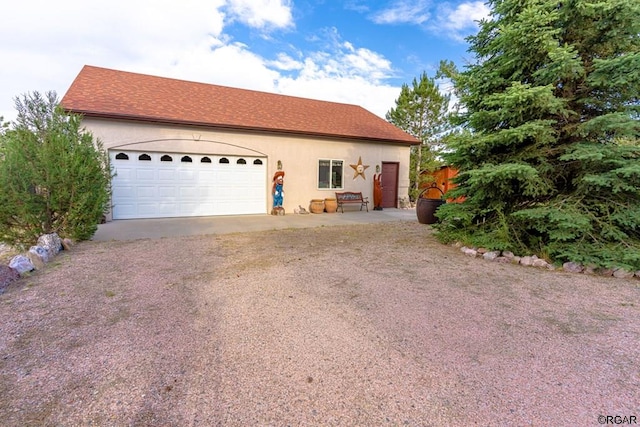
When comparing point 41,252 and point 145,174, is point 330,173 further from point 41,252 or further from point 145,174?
point 41,252

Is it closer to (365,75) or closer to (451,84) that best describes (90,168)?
(451,84)

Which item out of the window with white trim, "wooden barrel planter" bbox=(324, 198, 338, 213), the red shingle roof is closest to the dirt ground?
the red shingle roof

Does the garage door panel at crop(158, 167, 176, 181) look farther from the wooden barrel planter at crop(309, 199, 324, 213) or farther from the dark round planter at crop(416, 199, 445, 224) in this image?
the dark round planter at crop(416, 199, 445, 224)

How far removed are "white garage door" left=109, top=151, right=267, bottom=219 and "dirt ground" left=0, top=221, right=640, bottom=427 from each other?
512 cm

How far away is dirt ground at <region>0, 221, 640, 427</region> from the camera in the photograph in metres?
1.73

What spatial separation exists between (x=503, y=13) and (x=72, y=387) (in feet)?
24.0

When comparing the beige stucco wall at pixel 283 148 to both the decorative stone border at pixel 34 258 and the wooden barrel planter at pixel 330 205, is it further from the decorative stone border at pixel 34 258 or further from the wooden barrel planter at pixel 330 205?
the decorative stone border at pixel 34 258

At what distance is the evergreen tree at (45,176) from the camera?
16.8 ft

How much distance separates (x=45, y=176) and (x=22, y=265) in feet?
6.68

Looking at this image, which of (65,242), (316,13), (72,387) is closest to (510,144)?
(72,387)

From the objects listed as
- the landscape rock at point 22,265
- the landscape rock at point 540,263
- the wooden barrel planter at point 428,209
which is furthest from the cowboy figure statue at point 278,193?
the landscape rock at point 540,263

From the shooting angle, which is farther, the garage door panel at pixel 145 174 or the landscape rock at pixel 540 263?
the garage door panel at pixel 145 174

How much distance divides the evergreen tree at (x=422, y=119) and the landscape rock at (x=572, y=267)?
1253 cm

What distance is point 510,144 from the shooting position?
206 inches
